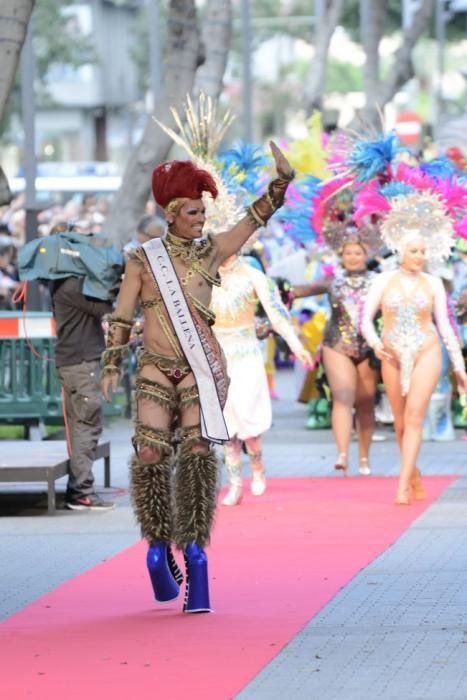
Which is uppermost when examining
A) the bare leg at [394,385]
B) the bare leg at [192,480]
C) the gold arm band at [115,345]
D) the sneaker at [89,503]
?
the gold arm band at [115,345]

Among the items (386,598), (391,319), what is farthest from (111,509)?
(386,598)

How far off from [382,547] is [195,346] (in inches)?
104

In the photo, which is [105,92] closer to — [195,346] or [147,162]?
[147,162]

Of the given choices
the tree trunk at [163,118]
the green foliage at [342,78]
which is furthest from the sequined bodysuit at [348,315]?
the green foliage at [342,78]

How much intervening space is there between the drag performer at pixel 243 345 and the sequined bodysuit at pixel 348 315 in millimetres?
1313

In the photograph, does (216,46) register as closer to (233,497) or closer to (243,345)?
(243,345)

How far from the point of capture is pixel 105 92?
89688 mm

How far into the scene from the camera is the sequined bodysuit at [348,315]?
15453 mm

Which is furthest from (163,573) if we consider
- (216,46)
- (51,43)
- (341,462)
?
(51,43)

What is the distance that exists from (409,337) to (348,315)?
1.90 metres

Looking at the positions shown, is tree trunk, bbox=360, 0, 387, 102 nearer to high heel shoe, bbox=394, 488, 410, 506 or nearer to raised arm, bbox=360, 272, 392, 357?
Answer: raised arm, bbox=360, 272, 392, 357

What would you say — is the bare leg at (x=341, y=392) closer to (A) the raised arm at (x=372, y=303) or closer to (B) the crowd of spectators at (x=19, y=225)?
(A) the raised arm at (x=372, y=303)

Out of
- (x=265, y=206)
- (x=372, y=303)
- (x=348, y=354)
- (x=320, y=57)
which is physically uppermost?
(x=320, y=57)

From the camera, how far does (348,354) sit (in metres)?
15.5
